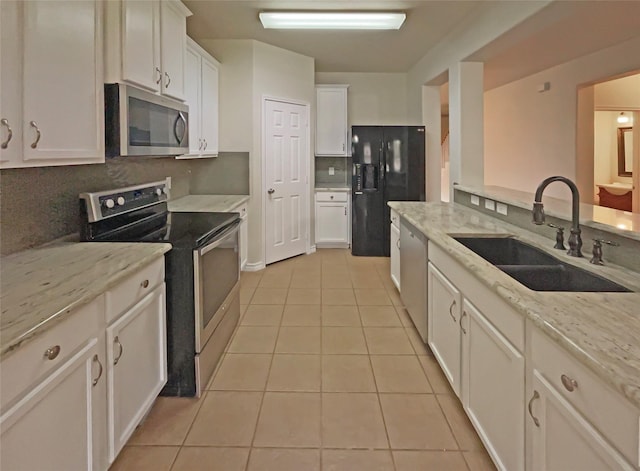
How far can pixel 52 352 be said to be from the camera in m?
1.29

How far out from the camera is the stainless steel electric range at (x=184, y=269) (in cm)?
240

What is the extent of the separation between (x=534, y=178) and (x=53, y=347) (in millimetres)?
6921

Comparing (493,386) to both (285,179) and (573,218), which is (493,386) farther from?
(285,179)

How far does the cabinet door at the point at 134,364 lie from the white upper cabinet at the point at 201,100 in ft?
7.45

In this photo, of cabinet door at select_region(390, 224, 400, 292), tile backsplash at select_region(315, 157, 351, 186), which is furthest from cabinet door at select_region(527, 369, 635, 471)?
tile backsplash at select_region(315, 157, 351, 186)

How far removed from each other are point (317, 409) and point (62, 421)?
1.32 metres

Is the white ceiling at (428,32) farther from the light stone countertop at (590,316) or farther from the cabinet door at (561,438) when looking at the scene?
the cabinet door at (561,438)

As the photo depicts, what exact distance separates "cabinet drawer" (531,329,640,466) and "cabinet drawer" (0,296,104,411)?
4.60ft

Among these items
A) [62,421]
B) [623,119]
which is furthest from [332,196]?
[623,119]

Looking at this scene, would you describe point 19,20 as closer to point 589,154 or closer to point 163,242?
point 163,242

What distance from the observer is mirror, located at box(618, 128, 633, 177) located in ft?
29.4

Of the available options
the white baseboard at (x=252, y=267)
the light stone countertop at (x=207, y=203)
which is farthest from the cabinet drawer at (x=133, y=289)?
the white baseboard at (x=252, y=267)

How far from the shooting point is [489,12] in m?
3.66

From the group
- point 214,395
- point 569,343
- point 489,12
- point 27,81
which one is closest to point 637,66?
point 489,12
